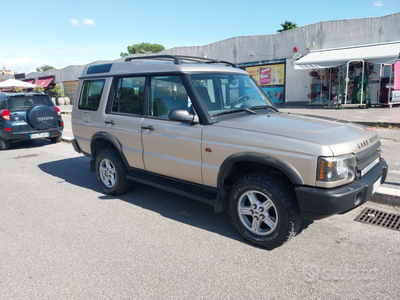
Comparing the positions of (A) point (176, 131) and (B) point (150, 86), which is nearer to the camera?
(A) point (176, 131)

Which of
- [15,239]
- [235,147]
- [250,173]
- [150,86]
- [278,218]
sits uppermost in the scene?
[150,86]

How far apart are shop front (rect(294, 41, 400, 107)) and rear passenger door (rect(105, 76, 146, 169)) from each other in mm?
13463

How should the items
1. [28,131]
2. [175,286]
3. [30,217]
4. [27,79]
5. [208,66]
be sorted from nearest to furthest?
[175,286] → [208,66] → [30,217] → [28,131] → [27,79]

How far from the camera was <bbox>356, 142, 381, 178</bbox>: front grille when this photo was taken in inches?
130

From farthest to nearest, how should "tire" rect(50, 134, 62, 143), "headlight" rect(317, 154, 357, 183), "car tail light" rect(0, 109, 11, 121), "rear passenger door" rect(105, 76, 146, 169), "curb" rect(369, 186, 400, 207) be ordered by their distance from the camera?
"tire" rect(50, 134, 62, 143) < "car tail light" rect(0, 109, 11, 121) < "rear passenger door" rect(105, 76, 146, 169) < "curb" rect(369, 186, 400, 207) < "headlight" rect(317, 154, 357, 183)

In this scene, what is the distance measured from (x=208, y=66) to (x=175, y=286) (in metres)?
2.82

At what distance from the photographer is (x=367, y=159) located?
3.52m

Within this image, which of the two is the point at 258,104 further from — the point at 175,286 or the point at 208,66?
the point at 175,286

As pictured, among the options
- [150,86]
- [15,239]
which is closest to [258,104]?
[150,86]

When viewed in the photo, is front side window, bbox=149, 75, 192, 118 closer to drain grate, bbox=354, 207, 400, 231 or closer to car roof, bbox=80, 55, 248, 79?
car roof, bbox=80, 55, 248, 79

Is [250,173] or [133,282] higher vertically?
[250,173]

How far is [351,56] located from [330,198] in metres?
15.0

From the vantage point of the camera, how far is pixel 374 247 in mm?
3471

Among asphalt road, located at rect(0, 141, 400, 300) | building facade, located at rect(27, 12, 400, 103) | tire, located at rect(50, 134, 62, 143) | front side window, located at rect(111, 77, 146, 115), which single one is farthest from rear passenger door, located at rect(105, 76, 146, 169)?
building facade, located at rect(27, 12, 400, 103)
